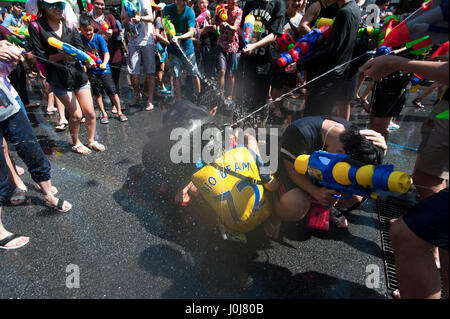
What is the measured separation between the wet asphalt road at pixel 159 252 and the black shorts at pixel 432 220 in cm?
88

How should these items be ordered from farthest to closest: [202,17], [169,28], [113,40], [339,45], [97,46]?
1. [202,17]
2. [113,40]
3. [169,28]
4. [97,46]
5. [339,45]

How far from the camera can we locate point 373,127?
301 cm

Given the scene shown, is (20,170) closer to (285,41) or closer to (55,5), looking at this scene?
(55,5)

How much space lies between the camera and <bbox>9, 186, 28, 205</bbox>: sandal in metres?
2.50

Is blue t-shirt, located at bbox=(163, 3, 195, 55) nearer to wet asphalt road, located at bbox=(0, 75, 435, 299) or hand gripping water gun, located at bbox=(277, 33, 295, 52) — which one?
hand gripping water gun, located at bbox=(277, 33, 295, 52)

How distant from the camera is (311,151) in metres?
1.90

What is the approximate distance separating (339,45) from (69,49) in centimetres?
292

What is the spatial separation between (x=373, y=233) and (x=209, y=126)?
6.09 feet

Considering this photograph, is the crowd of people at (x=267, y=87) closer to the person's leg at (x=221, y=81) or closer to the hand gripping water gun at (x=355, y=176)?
the person's leg at (x=221, y=81)

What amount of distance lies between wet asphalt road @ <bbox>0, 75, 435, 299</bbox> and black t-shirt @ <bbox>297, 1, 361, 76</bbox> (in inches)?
64.5

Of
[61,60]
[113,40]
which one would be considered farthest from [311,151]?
[113,40]

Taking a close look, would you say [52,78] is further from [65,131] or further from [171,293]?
[171,293]

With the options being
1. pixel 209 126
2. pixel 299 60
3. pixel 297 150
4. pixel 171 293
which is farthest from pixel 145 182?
pixel 299 60

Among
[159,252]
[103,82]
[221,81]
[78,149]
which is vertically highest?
[103,82]
